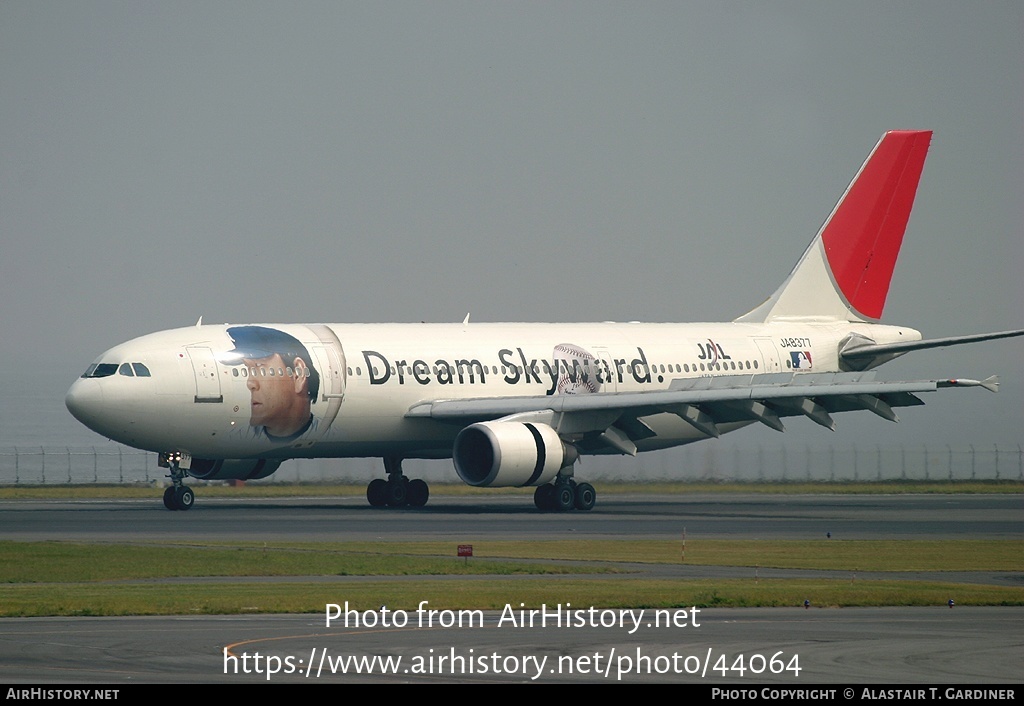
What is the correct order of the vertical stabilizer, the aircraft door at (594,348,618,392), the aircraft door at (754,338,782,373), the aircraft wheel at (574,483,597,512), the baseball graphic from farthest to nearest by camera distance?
the vertical stabilizer, the aircraft door at (754,338,782,373), the aircraft door at (594,348,618,392), the baseball graphic, the aircraft wheel at (574,483,597,512)

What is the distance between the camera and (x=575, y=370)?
54469mm

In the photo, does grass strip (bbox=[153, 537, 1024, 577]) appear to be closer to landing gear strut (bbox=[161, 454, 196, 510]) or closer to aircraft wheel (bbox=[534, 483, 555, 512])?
aircraft wheel (bbox=[534, 483, 555, 512])

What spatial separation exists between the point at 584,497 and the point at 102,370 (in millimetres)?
14162

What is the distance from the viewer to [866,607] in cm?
2456

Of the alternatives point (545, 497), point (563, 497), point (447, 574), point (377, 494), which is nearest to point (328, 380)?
point (377, 494)

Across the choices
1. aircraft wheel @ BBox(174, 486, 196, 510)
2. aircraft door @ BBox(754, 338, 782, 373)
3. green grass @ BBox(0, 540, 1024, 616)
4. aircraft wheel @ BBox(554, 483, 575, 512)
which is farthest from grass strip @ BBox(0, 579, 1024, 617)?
aircraft door @ BBox(754, 338, 782, 373)

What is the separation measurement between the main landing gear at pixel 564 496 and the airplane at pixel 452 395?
0.05 m

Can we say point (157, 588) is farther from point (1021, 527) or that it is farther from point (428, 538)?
point (1021, 527)

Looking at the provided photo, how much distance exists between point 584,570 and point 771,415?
814 inches

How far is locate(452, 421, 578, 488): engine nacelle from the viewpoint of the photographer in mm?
47094

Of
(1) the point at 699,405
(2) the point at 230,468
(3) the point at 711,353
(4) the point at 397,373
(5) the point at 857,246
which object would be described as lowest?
(2) the point at 230,468

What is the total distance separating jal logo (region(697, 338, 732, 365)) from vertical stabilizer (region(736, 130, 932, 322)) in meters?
5.16

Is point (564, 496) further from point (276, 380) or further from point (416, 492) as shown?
point (276, 380)

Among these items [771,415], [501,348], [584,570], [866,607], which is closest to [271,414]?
[501,348]
